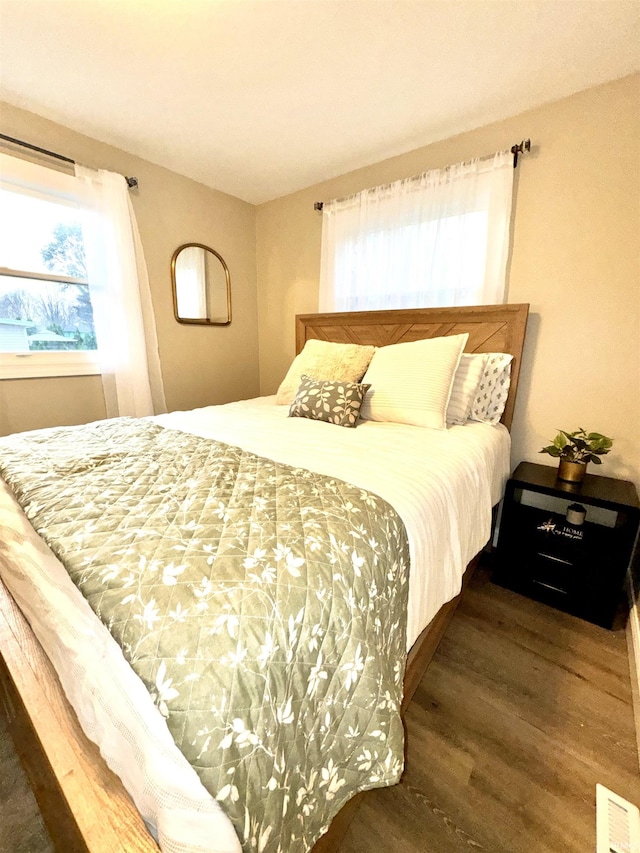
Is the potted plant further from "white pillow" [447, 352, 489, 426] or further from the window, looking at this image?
the window

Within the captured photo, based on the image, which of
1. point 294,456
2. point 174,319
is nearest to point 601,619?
point 294,456

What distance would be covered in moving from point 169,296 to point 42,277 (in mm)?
754

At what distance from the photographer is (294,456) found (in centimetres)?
130

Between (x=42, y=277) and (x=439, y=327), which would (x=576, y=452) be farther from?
(x=42, y=277)

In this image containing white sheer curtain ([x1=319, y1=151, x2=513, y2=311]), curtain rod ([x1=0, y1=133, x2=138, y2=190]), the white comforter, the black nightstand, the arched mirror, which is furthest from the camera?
the arched mirror

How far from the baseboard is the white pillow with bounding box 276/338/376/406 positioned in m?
1.68

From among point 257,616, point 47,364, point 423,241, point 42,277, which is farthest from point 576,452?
point 42,277

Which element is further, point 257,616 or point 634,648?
point 634,648

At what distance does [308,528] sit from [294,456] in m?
0.51

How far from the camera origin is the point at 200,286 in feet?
9.31

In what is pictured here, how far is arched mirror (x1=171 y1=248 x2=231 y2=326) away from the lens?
8.83 feet

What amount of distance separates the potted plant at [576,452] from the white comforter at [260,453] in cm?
25

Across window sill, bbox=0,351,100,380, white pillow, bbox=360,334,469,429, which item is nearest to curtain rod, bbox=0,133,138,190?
window sill, bbox=0,351,100,380

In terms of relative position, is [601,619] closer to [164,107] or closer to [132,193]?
[164,107]
